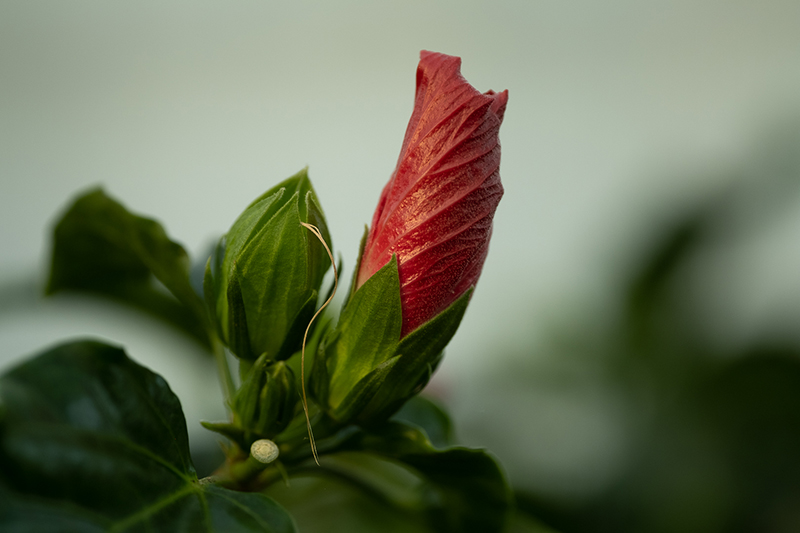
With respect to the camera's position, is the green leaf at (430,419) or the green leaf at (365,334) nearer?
the green leaf at (365,334)

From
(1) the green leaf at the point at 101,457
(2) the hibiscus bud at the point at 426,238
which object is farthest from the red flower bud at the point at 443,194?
(1) the green leaf at the point at 101,457

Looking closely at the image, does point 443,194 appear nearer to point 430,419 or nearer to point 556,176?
point 430,419

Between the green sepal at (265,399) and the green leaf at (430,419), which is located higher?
the green sepal at (265,399)

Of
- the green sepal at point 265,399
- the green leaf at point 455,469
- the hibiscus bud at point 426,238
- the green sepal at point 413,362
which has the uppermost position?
the hibiscus bud at point 426,238

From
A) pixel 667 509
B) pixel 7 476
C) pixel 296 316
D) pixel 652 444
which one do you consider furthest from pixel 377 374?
pixel 652 444

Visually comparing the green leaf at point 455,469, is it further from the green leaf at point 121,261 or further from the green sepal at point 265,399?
the green leaf at point 121,261

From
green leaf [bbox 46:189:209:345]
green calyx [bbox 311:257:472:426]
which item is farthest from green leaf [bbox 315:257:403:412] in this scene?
green leaf [bbox 46:189:209:345]

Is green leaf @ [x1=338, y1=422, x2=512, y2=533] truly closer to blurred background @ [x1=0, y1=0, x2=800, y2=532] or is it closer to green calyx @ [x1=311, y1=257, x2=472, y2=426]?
green calyx @ [x1=311, y1=257, x2=472, y2=426]

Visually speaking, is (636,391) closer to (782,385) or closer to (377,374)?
(782,385)

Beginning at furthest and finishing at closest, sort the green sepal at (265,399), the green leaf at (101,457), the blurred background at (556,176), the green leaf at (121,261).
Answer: the blurred background at (556,176) < the green leaf at (121,261) < the green sepal at (265,399) < the green leaf at (101,457)
